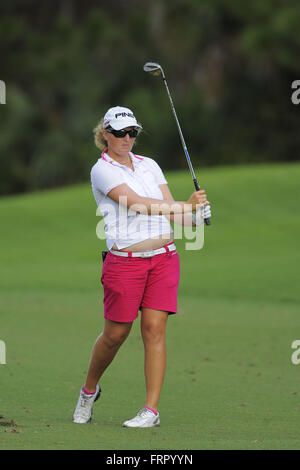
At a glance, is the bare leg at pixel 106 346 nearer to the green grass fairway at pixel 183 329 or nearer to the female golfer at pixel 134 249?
the female golfer at pixel 134 249

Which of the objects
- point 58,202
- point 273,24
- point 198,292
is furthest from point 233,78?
point 198,292

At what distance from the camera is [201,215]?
5.92 m

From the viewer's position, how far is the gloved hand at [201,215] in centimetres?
588

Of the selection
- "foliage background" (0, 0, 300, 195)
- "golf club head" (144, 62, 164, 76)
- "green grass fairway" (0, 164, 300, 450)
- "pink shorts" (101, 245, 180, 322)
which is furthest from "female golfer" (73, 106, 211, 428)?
"foliage background" (0, 0, 300, 195)

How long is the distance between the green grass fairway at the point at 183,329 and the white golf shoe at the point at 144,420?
0.10 m

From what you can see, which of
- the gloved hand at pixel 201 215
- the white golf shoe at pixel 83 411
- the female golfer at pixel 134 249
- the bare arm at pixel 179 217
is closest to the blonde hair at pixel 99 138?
the female golfer at pixel 134 249

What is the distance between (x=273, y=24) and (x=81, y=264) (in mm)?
31188

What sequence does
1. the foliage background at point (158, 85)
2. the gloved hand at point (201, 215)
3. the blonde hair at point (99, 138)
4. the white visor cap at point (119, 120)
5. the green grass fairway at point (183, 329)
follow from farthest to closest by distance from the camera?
the foliage background at point (158, 85), the blonde hair at point (99, 138), the white visor cap at point (119, 120), the gloved hand at point (201, 215), the green grass fairway at point (183, 329)

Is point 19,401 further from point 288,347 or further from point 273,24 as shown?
point 273,24

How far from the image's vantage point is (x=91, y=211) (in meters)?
24.2

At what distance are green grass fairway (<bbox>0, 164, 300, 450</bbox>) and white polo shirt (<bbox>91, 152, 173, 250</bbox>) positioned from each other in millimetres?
1181

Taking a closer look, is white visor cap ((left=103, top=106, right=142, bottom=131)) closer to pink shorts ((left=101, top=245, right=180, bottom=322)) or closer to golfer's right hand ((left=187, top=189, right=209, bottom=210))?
golfer's right hand ((left=187, top=189, right=209, bottom=210))

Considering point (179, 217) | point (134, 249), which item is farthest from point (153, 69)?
point (134, 249)

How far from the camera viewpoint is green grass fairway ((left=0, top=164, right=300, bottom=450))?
574 centimetres
